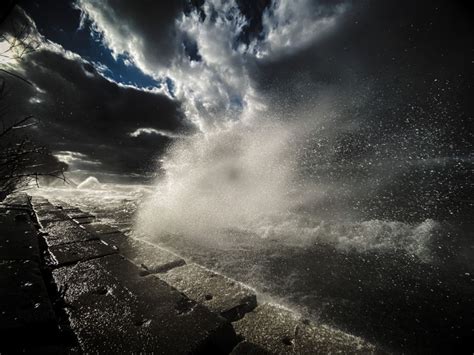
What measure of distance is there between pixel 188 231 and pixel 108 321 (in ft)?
15.7

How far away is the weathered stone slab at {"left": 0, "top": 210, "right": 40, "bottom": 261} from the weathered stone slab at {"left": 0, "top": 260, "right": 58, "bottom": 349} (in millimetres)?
376

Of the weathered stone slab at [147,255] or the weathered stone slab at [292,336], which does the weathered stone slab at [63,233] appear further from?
the weathered stone slab at [292,336]

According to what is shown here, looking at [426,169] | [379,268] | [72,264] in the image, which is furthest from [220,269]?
[426,169]

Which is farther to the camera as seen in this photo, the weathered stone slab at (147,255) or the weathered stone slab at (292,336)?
the weathered stone slab at (147,255)

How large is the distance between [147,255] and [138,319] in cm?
184

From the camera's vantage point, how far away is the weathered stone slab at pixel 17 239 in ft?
7.45

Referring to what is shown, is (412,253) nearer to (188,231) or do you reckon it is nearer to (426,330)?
(426,330)

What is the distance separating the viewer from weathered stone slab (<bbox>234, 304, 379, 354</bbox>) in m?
1.49

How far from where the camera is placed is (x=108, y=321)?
1507 mm

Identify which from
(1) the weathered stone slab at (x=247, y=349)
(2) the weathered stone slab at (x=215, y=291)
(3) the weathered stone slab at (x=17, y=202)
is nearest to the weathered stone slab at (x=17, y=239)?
(2) the weathered stone slab at (x=215, y=291)

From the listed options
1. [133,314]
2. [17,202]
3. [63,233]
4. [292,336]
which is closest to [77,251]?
[63,233]

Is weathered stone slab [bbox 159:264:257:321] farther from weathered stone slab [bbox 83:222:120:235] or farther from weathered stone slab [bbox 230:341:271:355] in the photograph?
weathered stone slab [bbox 83:222:120:235]

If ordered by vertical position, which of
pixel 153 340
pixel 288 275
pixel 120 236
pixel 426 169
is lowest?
pixel 153 340

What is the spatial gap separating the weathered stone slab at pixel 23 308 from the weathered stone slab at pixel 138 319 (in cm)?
18
